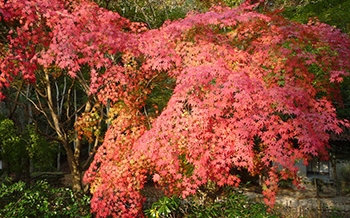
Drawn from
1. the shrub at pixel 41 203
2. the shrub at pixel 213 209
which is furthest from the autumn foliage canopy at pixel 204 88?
the shrub at pixel 41 203

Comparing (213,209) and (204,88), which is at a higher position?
(204,88)

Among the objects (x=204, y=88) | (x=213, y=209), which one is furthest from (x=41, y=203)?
(x=204, y=88)

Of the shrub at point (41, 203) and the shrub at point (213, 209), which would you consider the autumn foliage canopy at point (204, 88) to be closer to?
the shrub at point (213, 209)

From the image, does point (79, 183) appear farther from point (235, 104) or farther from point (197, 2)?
point (197, 2)

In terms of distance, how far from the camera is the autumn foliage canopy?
5742 millimetres

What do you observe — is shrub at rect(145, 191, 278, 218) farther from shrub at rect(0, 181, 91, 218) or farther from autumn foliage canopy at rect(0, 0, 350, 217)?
shrub at rect(0, 181, 91, 218)

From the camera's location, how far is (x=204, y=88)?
6.00 metres

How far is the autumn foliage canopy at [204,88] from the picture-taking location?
5742 millimetres

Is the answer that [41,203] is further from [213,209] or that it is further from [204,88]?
[204,88]

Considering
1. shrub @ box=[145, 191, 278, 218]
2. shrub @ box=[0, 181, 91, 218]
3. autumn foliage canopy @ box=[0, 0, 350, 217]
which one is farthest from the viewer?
shrub @ box=[0, 181, 91, 218]

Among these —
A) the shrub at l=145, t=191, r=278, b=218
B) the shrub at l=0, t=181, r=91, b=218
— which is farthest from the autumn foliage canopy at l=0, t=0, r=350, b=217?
the shrub at l=0, t=181, r=91, b=218

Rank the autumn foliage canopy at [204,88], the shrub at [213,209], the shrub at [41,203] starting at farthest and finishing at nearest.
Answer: the shrub at [41,203]
the shrub at [213,209]
the autumn foliage canopy at [204,88]

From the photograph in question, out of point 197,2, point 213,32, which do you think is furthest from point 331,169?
point 213,32

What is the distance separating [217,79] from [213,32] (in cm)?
215
